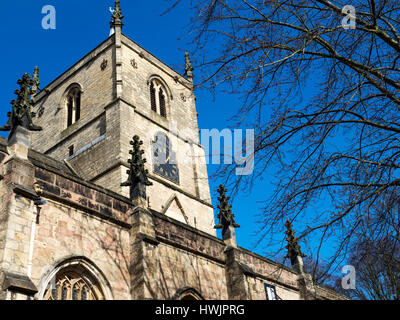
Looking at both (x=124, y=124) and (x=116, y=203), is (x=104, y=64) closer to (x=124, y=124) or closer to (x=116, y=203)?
(x=124, y=124)

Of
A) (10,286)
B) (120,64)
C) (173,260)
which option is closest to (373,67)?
(10,286)

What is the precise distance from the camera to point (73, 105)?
26297 millimetres

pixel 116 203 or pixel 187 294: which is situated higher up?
pixel 116 203

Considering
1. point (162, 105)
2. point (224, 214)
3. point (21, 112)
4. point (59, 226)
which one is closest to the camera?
point (59, 226)

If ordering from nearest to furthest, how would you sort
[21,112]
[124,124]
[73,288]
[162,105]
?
[73,288] < [21,112] < [124,124] < [162,105]

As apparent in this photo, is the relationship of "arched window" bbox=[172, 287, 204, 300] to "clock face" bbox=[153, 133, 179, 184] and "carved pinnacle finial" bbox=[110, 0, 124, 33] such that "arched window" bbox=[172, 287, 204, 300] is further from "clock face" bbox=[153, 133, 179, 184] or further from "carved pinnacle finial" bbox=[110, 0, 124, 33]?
"carved pinnacle finial" bbox=[110, 0, 124, 33]

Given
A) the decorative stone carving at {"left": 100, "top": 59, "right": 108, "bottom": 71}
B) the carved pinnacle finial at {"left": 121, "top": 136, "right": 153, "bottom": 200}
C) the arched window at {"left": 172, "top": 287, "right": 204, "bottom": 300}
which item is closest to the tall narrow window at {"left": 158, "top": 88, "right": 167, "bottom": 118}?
the decorative stone carving at {"left": 100, "top": 59, "right": 108, "bottom": 71}

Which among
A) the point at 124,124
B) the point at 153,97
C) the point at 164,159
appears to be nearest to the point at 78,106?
the point at 153,97

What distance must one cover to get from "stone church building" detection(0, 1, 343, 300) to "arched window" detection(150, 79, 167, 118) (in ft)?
0.26

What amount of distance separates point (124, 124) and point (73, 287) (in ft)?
43.7

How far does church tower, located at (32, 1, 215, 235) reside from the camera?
21.9 m

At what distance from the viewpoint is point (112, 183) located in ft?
67.1
